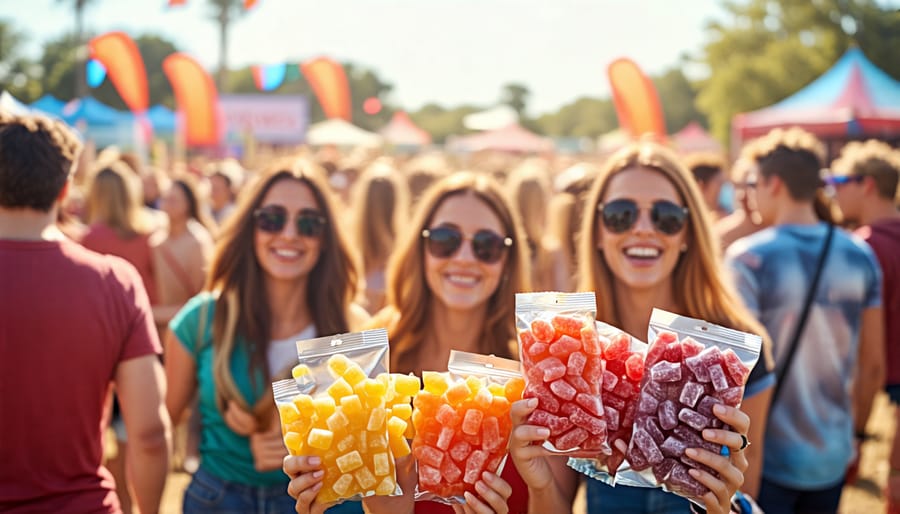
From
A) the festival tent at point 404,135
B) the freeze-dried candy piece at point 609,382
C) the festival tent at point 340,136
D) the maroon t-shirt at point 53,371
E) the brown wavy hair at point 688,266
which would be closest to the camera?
the freeze-dried candy piece at point 609,382

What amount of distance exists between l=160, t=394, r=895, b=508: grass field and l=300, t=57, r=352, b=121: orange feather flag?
13.7m

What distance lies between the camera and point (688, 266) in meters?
2.70

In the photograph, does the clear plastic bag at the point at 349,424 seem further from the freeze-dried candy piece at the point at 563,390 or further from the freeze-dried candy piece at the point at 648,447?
the freeze-dried candy piece at the point at 648,447

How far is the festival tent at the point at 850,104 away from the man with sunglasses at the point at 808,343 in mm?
11050

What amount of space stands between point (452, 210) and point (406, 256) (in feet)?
0.85

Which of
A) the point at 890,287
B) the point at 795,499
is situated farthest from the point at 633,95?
the point at 795,499

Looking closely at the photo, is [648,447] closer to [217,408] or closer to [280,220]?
[217,408]

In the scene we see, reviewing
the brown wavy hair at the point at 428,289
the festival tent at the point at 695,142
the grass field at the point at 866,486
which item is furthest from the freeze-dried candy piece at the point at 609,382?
the festival tent at the point at 695,142

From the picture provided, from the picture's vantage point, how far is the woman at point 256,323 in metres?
2.86

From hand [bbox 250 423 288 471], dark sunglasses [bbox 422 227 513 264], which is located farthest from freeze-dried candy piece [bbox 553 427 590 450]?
hand [bbox 250 423 288 471]

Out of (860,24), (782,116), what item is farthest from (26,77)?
(860,24)

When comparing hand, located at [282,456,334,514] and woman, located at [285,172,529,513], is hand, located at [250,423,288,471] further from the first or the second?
hand, located at [282,456,334,514]

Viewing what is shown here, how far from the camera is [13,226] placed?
2.43 m

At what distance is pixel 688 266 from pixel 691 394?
114cm
